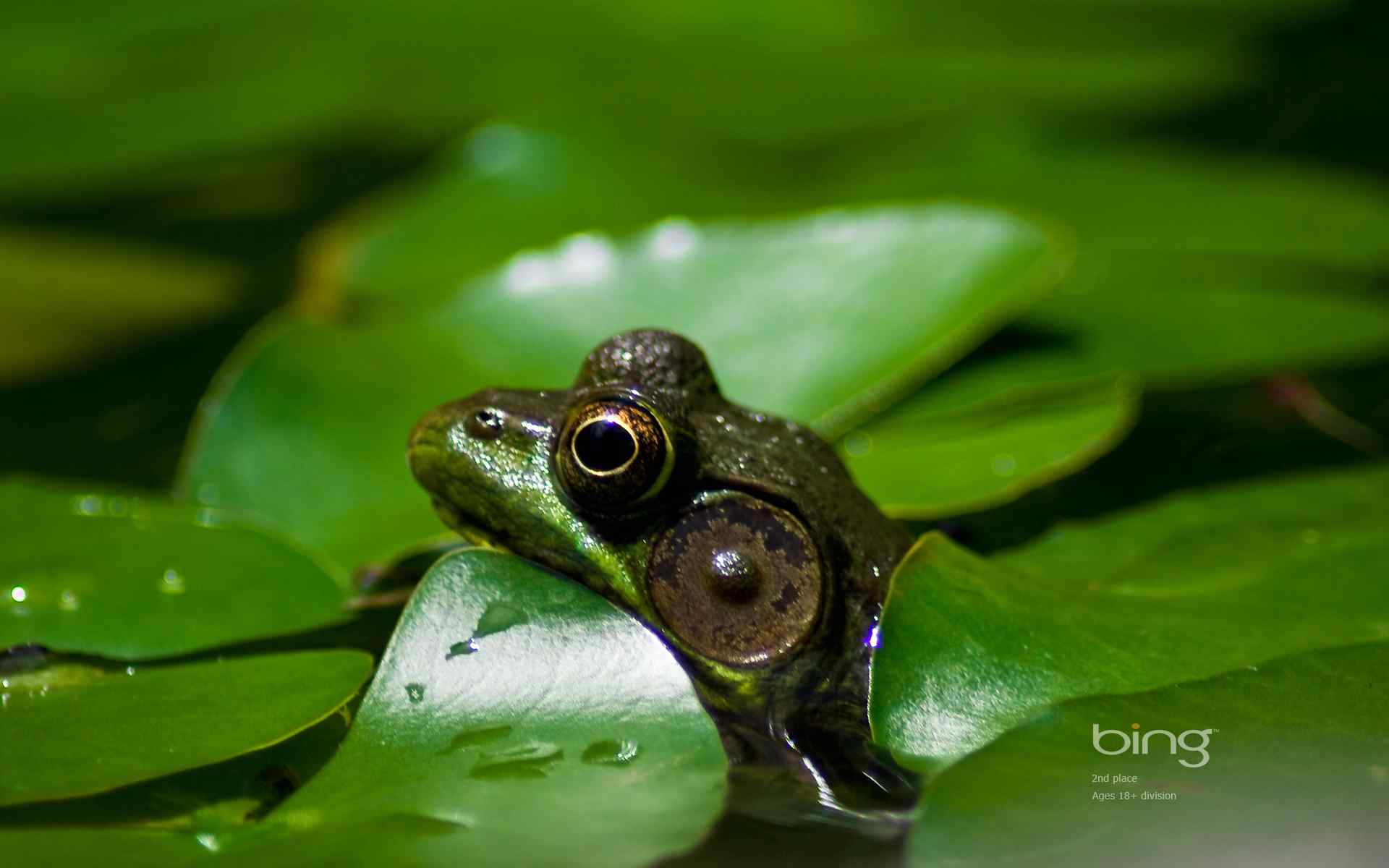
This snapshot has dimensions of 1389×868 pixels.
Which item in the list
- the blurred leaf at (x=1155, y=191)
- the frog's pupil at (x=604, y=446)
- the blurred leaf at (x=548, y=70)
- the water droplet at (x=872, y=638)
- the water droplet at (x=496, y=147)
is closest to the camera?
the frog's pupil at (x=604, y=446)

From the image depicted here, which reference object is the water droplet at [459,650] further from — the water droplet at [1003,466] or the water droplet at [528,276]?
the water droplet at [528,276]

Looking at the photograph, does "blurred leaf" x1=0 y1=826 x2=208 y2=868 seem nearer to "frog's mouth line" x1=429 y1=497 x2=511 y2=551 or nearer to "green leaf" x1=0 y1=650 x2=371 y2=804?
"green leaf" x1=0 y1=650 x2=371 y2=804

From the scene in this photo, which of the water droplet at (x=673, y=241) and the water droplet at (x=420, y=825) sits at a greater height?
the water droplet at (x=673, y=241)

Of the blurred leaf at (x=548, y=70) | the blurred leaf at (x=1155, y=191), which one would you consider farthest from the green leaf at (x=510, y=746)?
the blurred leaf at (x=548, y=70)

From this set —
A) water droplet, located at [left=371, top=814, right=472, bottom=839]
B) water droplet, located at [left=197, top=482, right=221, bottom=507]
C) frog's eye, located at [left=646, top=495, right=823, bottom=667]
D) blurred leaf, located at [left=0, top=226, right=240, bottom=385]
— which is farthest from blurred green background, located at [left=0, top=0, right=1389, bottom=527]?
water droplet, located at [left=371, top=814, right=472, bottom=839]

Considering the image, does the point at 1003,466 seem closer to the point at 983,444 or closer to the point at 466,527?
the point at 983,444

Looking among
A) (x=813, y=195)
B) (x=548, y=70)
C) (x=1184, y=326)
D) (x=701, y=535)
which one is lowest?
(x=701, y=535)

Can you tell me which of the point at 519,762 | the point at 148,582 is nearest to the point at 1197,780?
the point at 519,762
